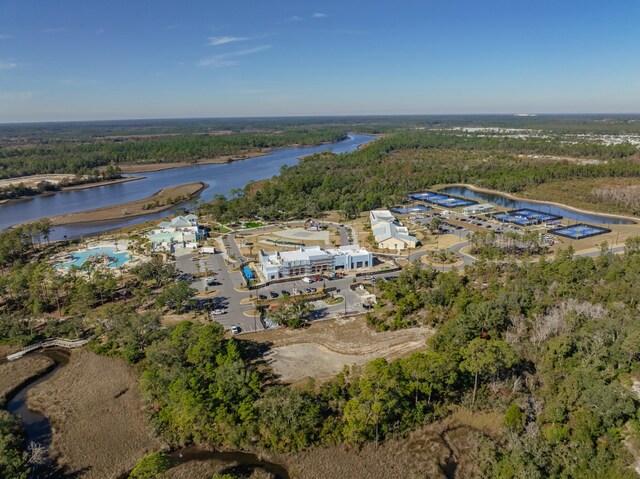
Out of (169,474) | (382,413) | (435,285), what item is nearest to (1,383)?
(169,474)

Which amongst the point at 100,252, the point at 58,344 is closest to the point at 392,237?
the point at 58,344

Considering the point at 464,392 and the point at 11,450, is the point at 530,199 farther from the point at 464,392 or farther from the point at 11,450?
the point at 11,450

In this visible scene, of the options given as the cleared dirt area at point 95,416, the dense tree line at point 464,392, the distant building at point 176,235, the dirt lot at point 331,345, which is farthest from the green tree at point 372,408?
the distant building at point 176,235

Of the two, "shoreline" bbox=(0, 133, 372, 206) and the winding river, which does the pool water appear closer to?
the winding river

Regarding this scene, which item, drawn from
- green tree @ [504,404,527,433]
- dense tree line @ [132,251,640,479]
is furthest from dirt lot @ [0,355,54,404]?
green tree @ [504,404,527,433]

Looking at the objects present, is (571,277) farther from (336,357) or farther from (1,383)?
(1,383)
